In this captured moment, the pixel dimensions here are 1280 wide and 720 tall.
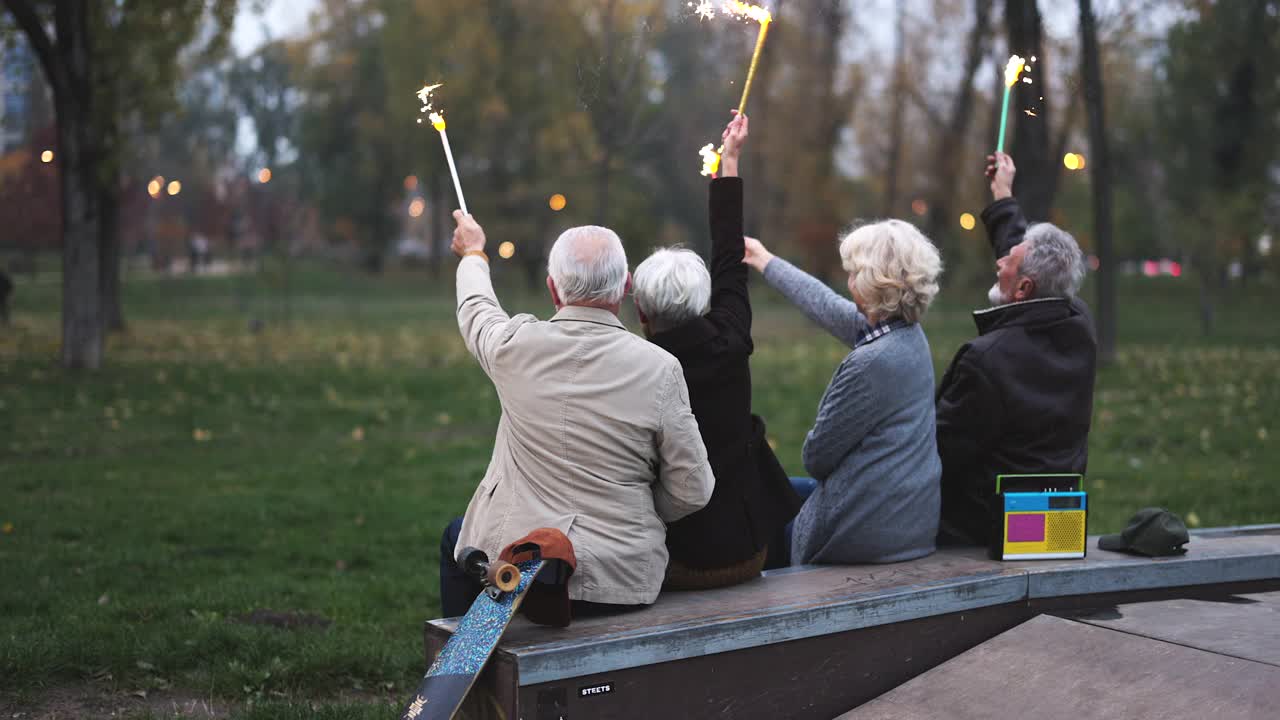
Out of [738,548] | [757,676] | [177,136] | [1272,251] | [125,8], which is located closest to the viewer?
[757,676]

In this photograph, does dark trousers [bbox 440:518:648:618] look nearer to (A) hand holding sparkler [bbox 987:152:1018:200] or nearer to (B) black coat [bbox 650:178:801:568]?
(B) black coat [bbox 650:178:801:568]

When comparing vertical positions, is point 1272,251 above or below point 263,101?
below

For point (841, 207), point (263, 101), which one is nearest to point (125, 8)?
point (841, 207)

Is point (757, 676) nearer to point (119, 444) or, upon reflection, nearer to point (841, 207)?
point (119, 444)

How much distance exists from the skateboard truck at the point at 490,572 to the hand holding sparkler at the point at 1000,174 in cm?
296

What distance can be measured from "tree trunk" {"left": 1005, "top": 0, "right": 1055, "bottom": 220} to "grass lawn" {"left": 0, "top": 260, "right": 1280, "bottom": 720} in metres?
2.49

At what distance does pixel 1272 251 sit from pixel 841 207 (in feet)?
36.4

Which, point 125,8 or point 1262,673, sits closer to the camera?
point 1262,673

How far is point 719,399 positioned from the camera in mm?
4141

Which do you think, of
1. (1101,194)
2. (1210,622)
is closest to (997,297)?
(1210,622)

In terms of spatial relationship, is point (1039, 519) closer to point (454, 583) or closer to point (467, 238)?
point (454, 583)

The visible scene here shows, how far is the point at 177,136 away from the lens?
266 feet

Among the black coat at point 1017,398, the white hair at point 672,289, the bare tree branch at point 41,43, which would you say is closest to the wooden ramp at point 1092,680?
the black coat at point 1017,398

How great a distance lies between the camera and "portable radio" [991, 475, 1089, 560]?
14.9ft
